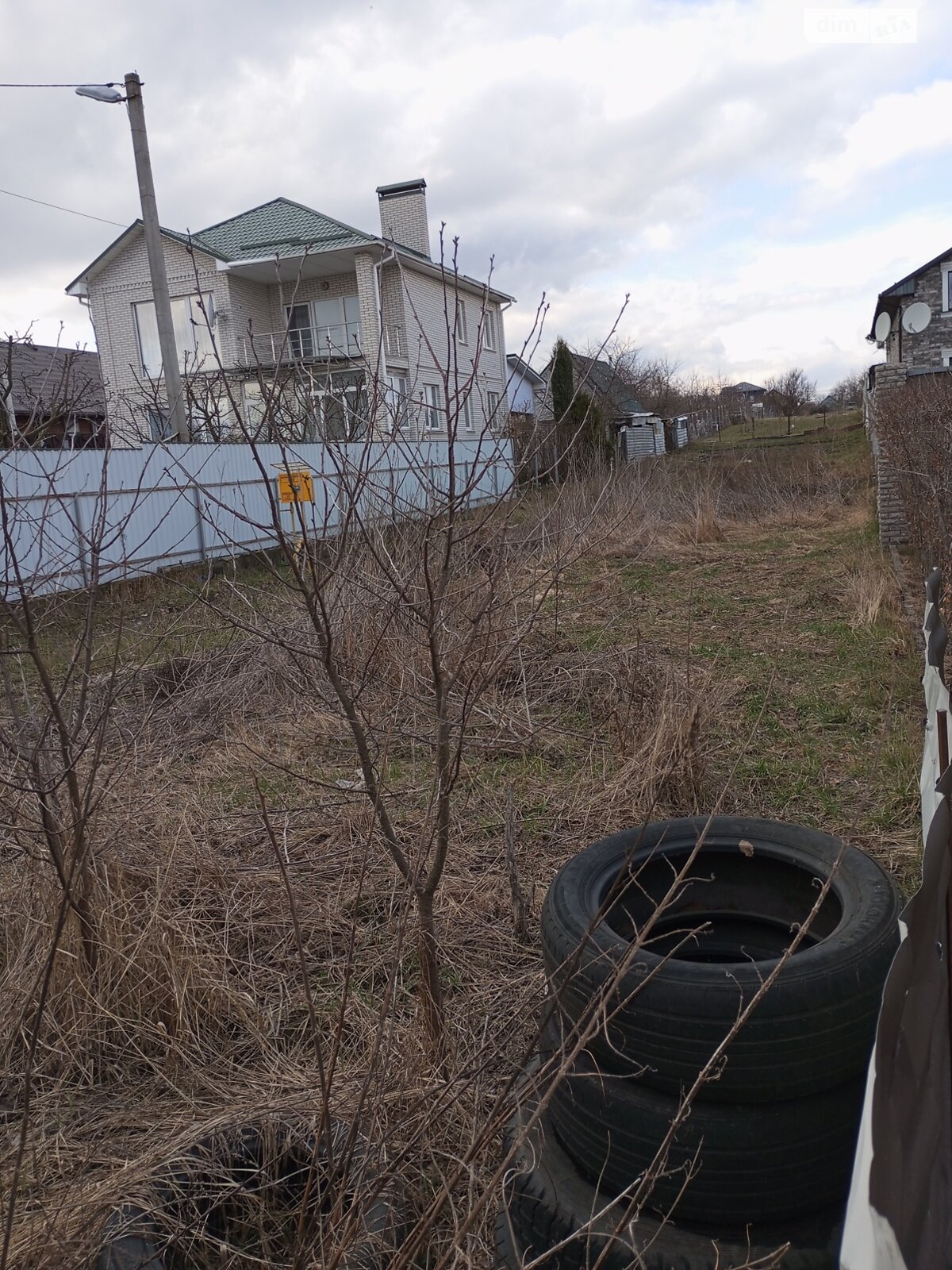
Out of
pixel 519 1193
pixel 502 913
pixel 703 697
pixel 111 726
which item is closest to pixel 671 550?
pixel 703 697

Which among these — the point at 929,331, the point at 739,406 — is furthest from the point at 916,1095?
the point at 739,406

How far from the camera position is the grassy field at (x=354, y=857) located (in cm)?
211

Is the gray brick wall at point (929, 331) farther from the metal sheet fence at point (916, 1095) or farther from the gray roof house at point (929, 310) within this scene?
the metal sheet fence at point (916, 1095)

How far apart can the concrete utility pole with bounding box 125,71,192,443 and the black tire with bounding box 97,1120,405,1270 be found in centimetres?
1105

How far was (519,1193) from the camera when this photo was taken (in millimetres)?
1960

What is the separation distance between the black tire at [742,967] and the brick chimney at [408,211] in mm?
30056

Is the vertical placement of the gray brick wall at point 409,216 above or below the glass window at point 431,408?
above

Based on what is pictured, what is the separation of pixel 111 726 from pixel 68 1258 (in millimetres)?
3728

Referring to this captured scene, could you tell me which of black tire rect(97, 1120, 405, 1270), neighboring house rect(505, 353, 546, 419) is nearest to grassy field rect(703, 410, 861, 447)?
neighboring house rect(505, 353, 546, 419)

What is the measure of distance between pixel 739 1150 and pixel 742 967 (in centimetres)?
34

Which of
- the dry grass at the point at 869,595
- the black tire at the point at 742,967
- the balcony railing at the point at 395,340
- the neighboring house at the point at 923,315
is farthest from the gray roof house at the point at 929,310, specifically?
the black tire at the point at 742,967

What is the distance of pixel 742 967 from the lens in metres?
1.84

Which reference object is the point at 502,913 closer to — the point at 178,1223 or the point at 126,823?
the point at 126,823

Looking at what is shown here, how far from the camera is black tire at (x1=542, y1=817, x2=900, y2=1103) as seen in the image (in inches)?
69.1
